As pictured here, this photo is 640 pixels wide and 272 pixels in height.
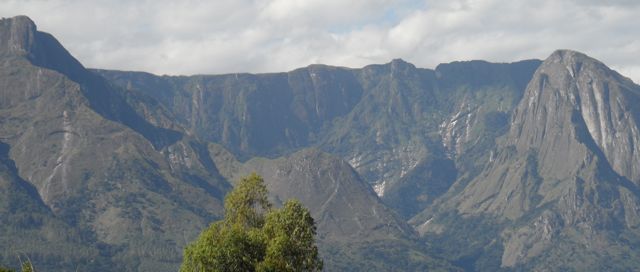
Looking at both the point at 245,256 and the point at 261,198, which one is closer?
the point at 245,256

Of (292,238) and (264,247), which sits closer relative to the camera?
(264,247)

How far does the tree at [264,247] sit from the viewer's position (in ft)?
474

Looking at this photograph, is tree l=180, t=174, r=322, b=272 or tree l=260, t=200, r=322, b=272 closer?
tree l=260, t=200, r=322, b=272

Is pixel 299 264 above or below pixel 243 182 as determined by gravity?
below

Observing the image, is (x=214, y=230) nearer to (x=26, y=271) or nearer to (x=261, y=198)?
(x=261, y=198)

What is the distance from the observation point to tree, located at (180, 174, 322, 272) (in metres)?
144

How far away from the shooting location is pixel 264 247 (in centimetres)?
14800

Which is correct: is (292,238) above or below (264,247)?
above

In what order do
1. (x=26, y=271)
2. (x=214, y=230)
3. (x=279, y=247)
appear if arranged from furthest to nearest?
(x=214, y=230) < (x=279, y=247) < (x=26, y=271)

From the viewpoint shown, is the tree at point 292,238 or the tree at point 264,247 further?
the tree at point 264,247

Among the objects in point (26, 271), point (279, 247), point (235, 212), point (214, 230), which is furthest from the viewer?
point (235, 212)

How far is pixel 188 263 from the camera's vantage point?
152625 millimetres

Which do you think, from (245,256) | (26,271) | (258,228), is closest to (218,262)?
(245,256)

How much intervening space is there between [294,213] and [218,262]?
11919 millimetres
